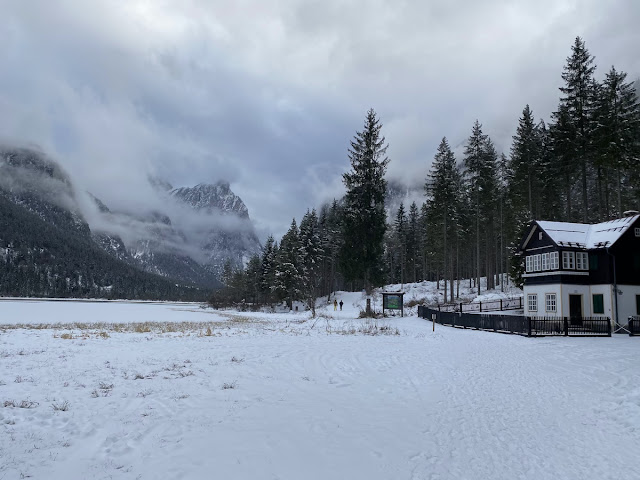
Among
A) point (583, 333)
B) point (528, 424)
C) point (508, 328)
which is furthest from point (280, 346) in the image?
point (583, 333)

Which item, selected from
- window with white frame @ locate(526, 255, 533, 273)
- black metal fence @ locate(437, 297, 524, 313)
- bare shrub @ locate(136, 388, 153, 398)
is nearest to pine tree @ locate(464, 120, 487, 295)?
black metal fence @ locate(437, 297, 524, 313)

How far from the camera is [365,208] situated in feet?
129

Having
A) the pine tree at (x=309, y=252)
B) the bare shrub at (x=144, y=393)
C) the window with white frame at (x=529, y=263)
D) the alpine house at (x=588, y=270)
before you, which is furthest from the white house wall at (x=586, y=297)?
the pine tree at (x=309, y=252)

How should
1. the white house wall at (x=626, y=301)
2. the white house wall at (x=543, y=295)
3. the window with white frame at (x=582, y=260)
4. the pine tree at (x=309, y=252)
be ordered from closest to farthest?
the white house wall at (x=626, y=301) → the white house wall at (x=543, y=295) → the window with white frame at (x=582, y=260) → the pine tree at (x=309, y=252)

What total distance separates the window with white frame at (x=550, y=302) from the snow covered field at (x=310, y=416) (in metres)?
16.3

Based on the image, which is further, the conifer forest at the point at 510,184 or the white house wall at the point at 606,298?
the conifer forest at the point at 510,184

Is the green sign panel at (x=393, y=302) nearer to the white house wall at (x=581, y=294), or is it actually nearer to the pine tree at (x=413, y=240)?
the white house wall at (x=581, y=294)

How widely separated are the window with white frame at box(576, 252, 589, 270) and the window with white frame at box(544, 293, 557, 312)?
3100 mm

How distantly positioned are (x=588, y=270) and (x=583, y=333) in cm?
899

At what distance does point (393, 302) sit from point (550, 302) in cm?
1392

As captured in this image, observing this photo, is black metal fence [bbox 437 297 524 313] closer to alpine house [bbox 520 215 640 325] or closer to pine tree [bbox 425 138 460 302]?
alpine house [bbox 520 215 640 325]

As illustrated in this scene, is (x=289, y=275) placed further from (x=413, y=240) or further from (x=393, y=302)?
(x=413, y=240)

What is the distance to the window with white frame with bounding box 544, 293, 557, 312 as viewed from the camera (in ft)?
102

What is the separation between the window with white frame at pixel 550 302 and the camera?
102 ft
